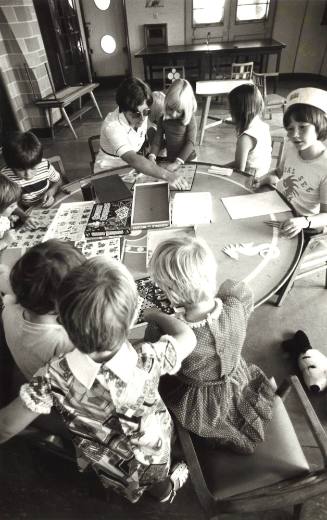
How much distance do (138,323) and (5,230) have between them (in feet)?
3.10

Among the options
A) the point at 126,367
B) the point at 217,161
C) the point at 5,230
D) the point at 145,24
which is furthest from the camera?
the point at 145,24

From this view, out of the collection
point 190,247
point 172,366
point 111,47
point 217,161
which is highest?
point 190,247

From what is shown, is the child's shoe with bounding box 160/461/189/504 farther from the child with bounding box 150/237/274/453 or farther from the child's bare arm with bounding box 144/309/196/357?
the child's bare arm with bounding box 144/309/196/357

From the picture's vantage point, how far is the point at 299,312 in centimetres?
213

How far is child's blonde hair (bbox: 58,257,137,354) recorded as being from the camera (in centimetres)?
71

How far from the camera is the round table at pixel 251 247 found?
1286mm

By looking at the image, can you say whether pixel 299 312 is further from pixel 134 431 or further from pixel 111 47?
pixel 111 47

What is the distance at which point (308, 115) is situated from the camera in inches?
62.1

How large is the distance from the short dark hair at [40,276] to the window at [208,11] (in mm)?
7715

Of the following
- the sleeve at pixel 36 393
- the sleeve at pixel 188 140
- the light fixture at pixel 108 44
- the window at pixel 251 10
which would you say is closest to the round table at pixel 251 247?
the sleeve at pixel 36 393

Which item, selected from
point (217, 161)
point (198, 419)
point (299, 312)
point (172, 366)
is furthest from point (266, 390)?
point (217, 161)

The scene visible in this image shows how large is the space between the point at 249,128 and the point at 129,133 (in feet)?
2.90

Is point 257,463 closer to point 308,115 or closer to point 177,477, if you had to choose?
point 177,477

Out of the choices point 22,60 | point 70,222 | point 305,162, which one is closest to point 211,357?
point 70,222
